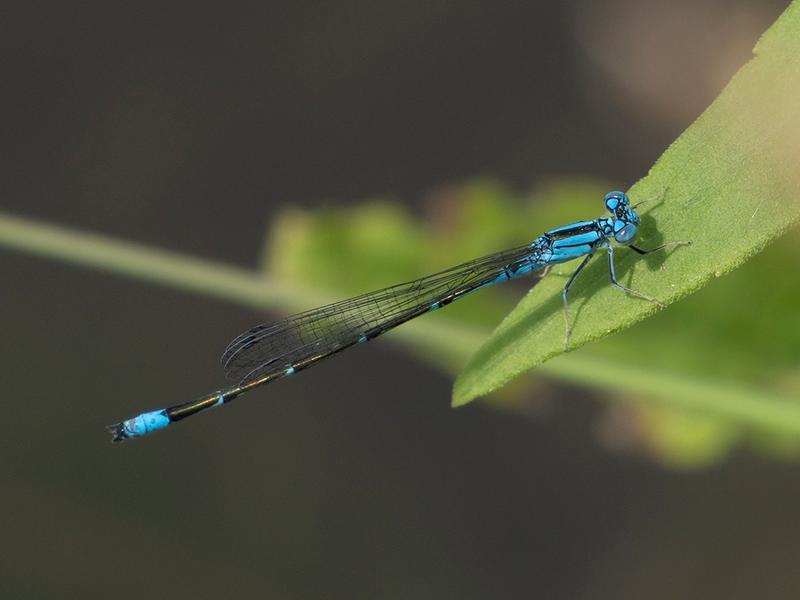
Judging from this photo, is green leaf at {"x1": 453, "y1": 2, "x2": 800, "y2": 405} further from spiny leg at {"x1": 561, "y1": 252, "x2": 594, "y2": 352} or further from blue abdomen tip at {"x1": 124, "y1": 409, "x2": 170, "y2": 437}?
blue abdomen tip at {"x1": 124, "y1": 409, "x2": 170, "y2": 437}

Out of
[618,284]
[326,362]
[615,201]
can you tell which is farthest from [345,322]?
[326,362]

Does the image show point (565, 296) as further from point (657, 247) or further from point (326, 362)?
point (326, 362)

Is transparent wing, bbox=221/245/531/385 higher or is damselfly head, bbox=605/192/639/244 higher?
transparent wing, bbox=221/245/531/385

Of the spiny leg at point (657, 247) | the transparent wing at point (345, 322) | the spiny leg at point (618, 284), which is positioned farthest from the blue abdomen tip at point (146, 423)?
the spiny leg at point (657, 247)

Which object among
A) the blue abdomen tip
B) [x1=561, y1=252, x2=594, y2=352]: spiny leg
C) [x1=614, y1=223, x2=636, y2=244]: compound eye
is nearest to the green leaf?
[x1=561, y1=252, x2=594, y2=352]: spiny leg

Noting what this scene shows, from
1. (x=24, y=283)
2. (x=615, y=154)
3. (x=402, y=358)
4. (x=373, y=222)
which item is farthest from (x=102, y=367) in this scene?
(x=615, y=154)

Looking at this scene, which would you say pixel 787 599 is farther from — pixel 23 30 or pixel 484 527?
pixel 23 30
